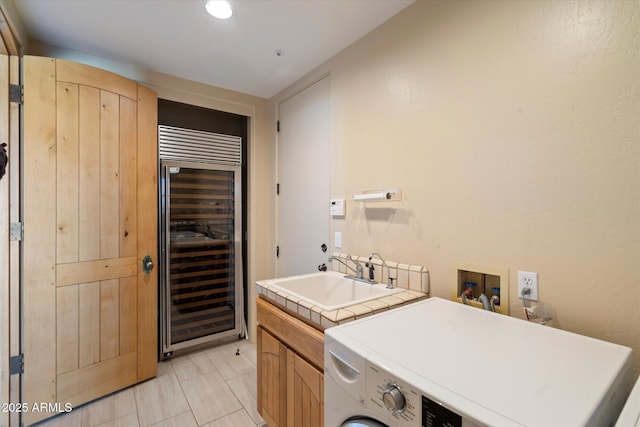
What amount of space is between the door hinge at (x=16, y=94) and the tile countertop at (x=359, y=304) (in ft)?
6.07

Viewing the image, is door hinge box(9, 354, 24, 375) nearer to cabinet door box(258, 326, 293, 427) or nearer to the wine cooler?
the wine cooler

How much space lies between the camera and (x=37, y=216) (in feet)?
5.81

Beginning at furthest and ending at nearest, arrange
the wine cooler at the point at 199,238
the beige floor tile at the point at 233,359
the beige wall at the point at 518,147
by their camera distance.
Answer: the wine cooler at the point at 199,238
the beige floor tile at the point at 233,359
the beige wall at the point at 518,147

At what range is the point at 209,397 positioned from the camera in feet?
6.72

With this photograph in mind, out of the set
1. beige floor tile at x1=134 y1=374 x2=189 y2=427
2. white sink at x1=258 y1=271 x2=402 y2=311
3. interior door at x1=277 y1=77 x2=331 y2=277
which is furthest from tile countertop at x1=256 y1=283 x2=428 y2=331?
beige floor tile at x1=134 y1=374 x2=189 y2=427

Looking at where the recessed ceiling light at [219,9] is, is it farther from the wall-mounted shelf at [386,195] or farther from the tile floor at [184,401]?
the tile floor at [184,401]

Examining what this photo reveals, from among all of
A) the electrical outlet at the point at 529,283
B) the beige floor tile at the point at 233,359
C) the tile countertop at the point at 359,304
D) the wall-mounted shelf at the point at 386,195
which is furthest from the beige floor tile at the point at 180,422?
the electrical outlet at the point at 529,283

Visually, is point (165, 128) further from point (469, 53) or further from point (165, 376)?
point (469, 53)

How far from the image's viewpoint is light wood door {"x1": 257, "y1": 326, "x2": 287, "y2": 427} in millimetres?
1453

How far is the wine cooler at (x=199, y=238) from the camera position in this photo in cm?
256

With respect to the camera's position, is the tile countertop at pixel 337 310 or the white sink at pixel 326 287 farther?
the white sink at pixel 326 287

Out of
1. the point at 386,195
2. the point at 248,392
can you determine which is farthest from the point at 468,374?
the point at 248,392

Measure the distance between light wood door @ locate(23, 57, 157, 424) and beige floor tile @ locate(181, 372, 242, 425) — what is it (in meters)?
0.37

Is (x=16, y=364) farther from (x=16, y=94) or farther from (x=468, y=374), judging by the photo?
(x=468, y=374)
